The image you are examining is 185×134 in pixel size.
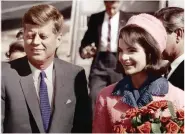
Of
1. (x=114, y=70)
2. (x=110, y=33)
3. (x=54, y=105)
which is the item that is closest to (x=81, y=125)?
(x=54, y=105)

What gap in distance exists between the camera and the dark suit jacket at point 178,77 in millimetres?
1232

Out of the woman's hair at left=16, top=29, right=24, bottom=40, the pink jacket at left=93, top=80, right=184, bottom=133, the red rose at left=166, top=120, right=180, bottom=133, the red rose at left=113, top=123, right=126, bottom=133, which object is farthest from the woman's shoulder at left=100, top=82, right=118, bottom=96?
the woman's hair at left=16, top=29, right=24, bottom=40

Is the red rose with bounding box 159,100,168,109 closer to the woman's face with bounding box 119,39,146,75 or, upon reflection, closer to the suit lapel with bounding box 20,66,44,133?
the woman's face with bounding box 119,39,146,75

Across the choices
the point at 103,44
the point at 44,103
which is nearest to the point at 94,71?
the point at 103,44

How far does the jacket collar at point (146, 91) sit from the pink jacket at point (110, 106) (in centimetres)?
1

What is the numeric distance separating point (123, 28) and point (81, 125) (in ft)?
1.17

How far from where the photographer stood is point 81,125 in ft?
4.27

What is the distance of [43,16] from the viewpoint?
1.24 metres

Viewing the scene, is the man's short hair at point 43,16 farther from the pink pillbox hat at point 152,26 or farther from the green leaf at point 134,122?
the green leaf at point 134,122

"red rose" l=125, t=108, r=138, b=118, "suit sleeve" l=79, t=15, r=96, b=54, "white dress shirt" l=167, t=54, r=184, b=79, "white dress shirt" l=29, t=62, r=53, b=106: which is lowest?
"red rose" l=125, t=108, r=138, b=118

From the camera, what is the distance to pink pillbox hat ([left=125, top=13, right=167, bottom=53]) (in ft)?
3.80

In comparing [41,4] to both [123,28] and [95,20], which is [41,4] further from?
[123,28]

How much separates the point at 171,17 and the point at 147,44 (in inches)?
5.4

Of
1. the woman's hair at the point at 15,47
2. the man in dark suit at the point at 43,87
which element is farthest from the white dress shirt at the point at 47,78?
the woman's hair at the point at 15,47
